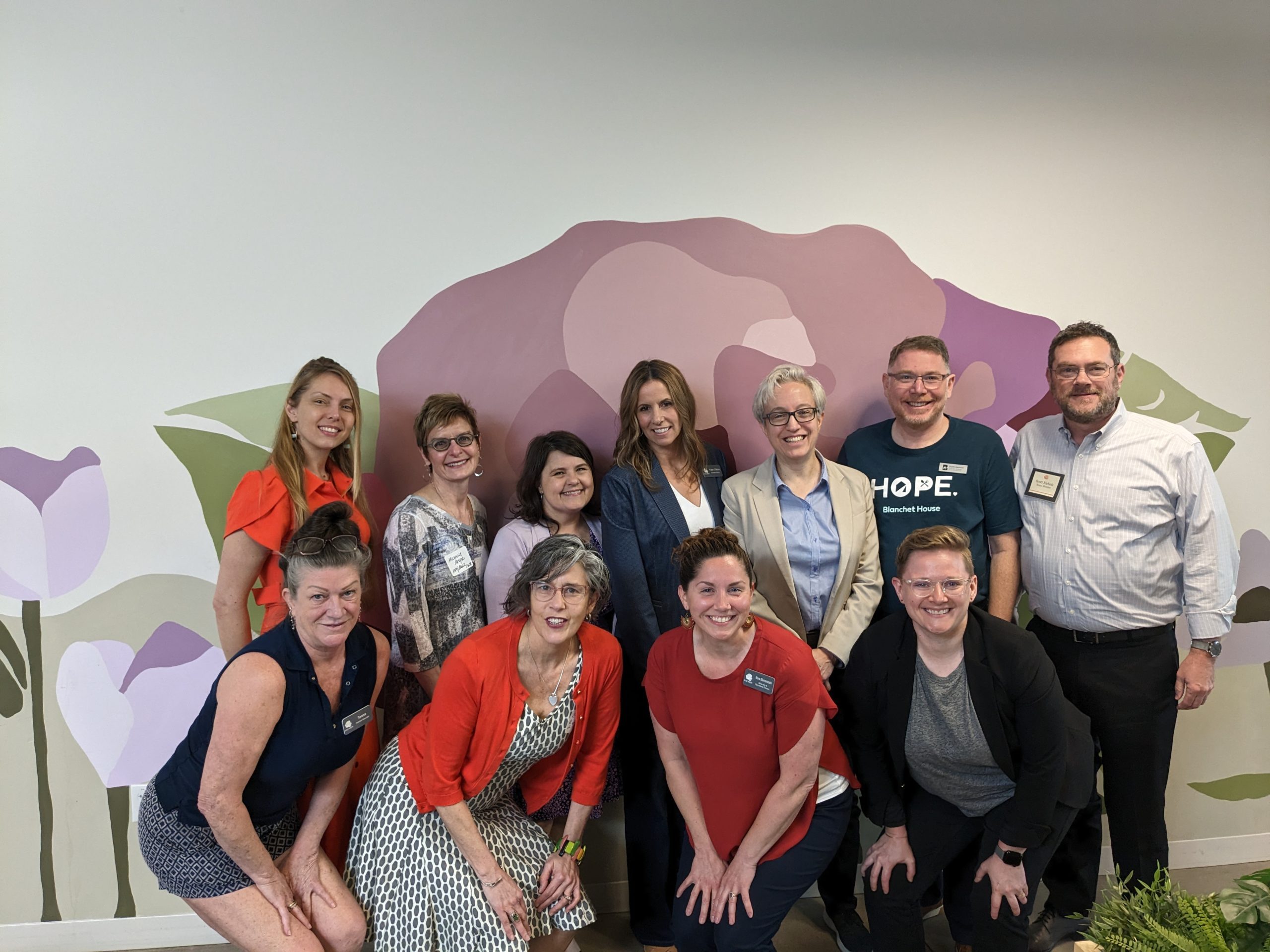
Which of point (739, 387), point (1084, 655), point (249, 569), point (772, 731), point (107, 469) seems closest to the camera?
point (772, 731)

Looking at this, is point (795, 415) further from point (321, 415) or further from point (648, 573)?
point (321, 415)

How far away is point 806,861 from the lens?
2072 millimetres

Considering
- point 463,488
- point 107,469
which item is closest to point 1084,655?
point 463,488

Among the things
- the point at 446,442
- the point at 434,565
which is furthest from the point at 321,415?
the point at 434,565

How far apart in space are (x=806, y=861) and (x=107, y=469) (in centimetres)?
268

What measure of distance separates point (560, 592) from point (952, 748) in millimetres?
1181

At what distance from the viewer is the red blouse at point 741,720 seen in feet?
6.57

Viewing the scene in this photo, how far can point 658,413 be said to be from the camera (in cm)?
248

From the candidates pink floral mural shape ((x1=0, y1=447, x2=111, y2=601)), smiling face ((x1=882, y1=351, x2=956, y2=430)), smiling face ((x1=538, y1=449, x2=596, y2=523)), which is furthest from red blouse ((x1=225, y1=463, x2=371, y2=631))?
smiling face ((x1=882, y1=351, x2=956, y2=430))

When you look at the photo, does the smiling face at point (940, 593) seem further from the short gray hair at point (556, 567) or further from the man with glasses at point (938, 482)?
the short gray hair at point (556, 567)

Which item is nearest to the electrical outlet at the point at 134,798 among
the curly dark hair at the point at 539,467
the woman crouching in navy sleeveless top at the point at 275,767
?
the woman crouching in navy sleeveless top at the point at 275,767

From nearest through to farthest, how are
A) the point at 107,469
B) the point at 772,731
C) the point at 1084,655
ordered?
the point at 772,731 < the point at 1084,655 < the point at 107,469

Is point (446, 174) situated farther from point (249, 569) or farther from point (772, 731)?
point (772, 731)

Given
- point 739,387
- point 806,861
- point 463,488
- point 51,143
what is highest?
point 51,143
